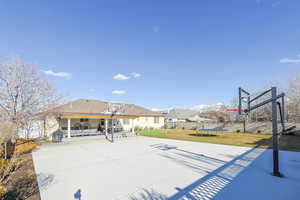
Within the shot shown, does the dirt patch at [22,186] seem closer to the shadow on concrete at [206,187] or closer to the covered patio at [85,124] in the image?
the shadow on concrete at [206,187]

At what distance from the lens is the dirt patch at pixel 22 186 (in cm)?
372

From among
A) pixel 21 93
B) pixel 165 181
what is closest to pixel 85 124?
pixel 21 93

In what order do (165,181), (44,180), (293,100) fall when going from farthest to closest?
(293,100) → (44,180) → (165,181)

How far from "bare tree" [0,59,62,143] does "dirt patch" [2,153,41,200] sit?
16.4 ft

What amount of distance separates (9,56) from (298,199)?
16.4 metres

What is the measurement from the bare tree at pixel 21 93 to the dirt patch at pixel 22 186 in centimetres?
500

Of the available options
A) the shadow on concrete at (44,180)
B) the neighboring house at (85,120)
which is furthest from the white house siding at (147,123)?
the shadow on concrete at (44,180)

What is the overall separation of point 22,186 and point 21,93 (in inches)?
335

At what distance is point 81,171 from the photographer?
5.75m

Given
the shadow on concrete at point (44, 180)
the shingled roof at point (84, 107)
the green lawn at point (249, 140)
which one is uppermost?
the shingled roof at point (84, 107)

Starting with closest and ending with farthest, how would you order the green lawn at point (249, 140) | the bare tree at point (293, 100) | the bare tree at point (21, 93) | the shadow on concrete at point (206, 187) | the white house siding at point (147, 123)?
the shadow on concrete at point (206, 187)
the bare tree at point (21, 93)
the green lawn at point (249, 140)
the bare tree at point (293, 100)
the white house siding at point (147, 123)

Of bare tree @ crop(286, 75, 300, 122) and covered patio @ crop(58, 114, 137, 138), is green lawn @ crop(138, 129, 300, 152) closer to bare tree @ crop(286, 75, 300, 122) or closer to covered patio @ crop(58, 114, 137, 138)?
bare tree @ crop(286, 75, 300, 122)

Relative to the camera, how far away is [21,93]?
399 inches

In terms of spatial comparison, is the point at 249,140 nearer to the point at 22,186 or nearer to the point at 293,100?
the point at 293,100
